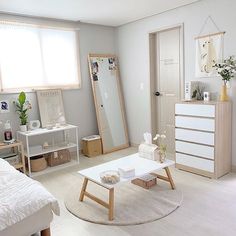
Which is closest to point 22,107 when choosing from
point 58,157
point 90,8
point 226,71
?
point 58,157

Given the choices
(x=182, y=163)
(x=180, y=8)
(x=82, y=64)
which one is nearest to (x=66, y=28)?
(x=82, y=64)

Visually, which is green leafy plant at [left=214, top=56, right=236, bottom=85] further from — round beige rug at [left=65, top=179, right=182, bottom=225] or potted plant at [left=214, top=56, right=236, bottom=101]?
round beige rug at [left=65, top=179, right=182, bottom=225]

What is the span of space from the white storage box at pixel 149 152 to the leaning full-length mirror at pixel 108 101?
1.72 metres

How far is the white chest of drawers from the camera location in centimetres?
320

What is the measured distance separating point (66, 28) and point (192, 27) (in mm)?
2117

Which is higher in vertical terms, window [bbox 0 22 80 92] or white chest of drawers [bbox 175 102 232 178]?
window [bbox 0 22 80 92]

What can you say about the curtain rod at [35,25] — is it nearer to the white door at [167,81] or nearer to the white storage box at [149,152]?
the white door at [167,81]

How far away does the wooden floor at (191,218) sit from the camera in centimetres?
221

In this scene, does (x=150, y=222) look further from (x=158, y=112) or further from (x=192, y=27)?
(x=192, y=27)

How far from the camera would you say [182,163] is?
3.62 meters

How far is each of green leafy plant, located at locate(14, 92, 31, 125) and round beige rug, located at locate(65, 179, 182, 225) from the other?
1409 millimetres

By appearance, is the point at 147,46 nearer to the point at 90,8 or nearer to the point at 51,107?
the point at 90,8

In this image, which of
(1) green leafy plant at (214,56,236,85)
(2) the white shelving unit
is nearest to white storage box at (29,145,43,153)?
(2) the white shelving unit

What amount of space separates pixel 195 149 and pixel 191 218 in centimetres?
120
